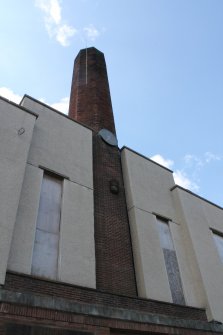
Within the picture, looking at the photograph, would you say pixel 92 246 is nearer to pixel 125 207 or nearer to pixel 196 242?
pixel 125 207

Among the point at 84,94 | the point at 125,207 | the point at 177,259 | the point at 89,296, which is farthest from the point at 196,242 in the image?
the point at 84,94

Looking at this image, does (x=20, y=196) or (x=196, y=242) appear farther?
(x=196, y=242)

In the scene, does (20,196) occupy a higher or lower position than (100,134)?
lower

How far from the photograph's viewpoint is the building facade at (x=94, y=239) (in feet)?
22.8

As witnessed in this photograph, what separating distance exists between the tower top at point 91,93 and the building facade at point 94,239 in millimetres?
1456

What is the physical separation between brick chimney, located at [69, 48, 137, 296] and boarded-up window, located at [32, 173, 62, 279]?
4.00 feet

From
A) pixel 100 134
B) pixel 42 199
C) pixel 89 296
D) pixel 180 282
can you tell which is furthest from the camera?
pixel 100 134

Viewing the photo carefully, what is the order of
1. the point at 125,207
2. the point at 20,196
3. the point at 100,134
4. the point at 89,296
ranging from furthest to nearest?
the point at 100,134
the point at 125,207
the point at 20,196
the point at 89,296

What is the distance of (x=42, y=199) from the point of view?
8836mm

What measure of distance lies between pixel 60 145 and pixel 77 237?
3132 mm

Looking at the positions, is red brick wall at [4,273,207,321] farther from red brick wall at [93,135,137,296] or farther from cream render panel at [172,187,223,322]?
cream render panel at [172,187,223,322]

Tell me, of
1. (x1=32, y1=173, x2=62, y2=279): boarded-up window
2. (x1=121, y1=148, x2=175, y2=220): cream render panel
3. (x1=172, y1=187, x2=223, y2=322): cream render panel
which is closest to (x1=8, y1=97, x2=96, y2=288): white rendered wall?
(x1=32, y1=173, x2=62, y2=279): boarded-up window

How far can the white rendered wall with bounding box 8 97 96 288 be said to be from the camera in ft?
25.3

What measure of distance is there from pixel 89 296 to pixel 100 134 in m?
6.52
